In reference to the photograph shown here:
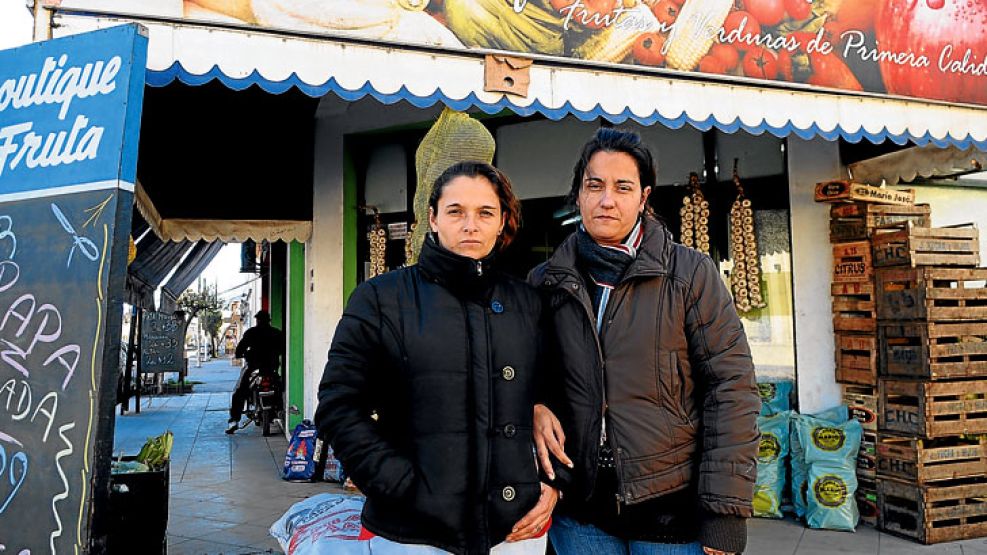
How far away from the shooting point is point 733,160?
5.96m

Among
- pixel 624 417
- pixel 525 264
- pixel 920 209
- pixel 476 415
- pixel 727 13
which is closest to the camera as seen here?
pixel 476 415

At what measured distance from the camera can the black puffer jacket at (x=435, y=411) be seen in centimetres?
164

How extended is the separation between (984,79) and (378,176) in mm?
5336

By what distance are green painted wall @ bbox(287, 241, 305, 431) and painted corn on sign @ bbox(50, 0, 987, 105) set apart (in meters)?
5.10

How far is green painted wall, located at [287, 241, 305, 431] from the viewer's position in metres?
8.34

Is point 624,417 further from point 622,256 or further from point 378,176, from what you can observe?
point 378,176

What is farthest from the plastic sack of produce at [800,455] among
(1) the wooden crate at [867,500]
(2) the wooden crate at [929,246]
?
(2) the wooden crate at [929,246]

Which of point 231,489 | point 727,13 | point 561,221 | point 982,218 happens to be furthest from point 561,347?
point 982,218

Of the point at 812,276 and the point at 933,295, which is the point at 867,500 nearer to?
the point at 933,295

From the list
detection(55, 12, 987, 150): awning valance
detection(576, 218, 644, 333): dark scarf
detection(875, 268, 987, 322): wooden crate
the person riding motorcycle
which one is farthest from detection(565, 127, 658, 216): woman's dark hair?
the person riding motorcycle

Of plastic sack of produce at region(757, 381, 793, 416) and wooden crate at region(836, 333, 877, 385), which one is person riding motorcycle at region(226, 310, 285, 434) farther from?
wooden crate at region(836, 333, 877, 385)

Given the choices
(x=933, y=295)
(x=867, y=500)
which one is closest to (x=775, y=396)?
(x=867, y=500)

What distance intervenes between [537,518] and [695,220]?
14.4 feet

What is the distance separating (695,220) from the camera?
5.70 meters
